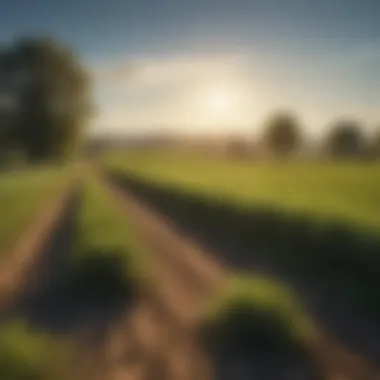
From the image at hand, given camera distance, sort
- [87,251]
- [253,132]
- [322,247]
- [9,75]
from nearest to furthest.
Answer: [9,75] → [253,132] → [87,251] → [322,247]

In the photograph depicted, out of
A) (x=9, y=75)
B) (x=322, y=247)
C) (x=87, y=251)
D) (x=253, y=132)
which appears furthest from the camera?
(x=322, y=247)

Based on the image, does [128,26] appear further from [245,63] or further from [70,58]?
[245,63]

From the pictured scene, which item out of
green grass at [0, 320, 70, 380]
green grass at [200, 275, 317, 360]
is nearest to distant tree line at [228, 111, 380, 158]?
green grass at [200, 275, 317, 360]

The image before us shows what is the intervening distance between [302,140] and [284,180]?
221 mm

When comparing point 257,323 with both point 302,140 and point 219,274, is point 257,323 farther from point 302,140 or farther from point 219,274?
point 302,140

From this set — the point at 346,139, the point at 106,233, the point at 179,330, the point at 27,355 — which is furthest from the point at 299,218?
the point at 27,355

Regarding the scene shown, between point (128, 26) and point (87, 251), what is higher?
point (128, 26)

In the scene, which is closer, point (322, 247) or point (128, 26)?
point (128, 26)

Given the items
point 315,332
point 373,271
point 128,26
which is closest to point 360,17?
point 128,26

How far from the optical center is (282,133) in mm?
2109

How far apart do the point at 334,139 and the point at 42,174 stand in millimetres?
1295

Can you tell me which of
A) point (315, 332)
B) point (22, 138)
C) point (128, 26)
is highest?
point (128, 26)

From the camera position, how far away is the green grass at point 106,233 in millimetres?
2189

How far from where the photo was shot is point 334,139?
2113 mm
